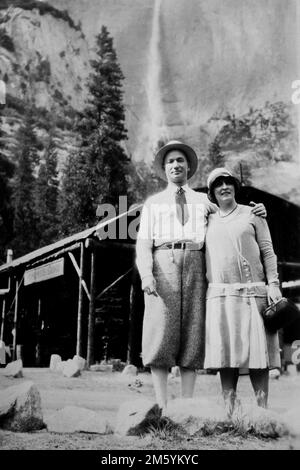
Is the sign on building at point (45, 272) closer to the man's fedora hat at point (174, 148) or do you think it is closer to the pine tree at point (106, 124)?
the pine tree at point (106, 124)

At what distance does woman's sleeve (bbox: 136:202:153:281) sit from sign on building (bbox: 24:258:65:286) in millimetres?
5548

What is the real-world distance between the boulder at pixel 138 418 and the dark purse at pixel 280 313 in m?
0.89

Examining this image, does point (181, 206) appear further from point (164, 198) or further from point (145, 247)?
point (145, 247)

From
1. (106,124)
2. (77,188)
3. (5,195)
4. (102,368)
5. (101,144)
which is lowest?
(102,368)

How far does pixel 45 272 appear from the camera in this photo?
1009cm

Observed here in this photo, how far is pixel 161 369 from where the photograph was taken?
11.9 ft

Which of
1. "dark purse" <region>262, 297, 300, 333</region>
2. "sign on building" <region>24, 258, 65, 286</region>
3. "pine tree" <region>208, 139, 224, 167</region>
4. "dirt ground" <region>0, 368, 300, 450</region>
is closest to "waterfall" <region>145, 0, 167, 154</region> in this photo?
"pine tree" <region>208, 139, 224, 167</region>

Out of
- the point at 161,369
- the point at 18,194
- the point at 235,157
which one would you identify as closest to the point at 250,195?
the point at 235,157

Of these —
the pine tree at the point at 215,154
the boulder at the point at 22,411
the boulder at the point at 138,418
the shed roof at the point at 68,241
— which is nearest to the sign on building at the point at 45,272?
the shed roof at the point at 68,241

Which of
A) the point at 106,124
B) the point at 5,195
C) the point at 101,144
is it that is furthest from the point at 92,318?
the point at 106,124

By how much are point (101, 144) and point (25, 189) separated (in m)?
2.94

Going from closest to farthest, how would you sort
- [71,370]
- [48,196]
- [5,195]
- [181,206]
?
[181,206] → [71,370] → [48,196] → [5,195]

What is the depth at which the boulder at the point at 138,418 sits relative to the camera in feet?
10.9

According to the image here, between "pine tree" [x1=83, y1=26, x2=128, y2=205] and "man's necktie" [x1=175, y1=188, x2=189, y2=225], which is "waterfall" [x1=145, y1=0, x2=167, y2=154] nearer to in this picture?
"pine tree" [x1=83, y1=26, x2=128, y2=205]
